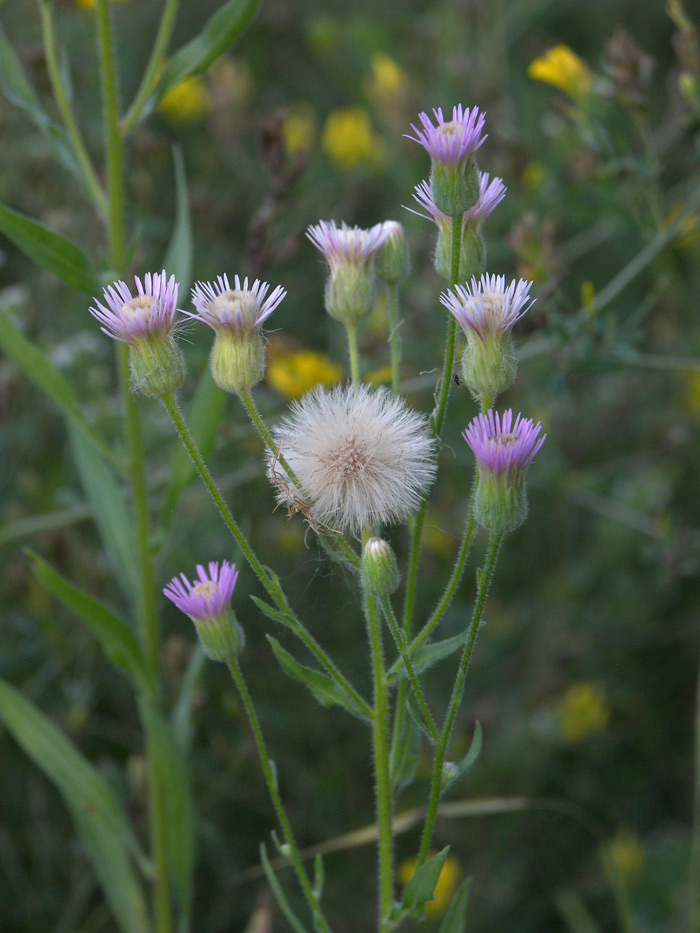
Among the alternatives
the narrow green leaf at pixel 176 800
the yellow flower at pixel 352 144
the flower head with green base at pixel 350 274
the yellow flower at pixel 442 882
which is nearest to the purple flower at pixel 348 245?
the flower head with green base at pixel 350 274

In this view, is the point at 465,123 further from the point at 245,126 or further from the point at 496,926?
the point at 245,126

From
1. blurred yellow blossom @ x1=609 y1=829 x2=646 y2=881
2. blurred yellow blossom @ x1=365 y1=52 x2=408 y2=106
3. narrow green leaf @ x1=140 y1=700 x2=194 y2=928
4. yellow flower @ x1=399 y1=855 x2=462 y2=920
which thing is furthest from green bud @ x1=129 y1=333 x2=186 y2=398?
blurred yellow blossom @ x1=365 y1=52 x2=408 y2=106

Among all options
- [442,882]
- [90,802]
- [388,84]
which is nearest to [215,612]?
[90,802]

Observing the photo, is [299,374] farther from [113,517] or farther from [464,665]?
[464,665]

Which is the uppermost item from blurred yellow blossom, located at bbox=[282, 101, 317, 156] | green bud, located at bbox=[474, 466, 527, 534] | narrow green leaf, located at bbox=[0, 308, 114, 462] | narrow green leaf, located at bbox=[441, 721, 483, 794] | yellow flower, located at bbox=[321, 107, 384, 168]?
blurred yellow blossom, located at bbox=[282, 101, 317, 156]

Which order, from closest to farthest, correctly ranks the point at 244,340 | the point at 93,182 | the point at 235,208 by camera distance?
1. the point at 244,340
2. the point at 93,182
3. the point at 235,208

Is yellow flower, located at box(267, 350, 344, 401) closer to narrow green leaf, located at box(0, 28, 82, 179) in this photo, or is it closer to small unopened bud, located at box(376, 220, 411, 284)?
narrow green leaf, located at box(0, 28, 82, 179)

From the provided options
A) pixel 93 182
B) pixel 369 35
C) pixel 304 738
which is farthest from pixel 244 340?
pixel 369 35
